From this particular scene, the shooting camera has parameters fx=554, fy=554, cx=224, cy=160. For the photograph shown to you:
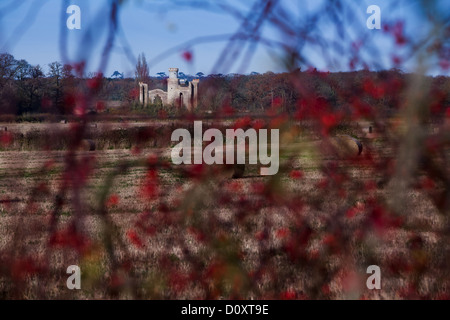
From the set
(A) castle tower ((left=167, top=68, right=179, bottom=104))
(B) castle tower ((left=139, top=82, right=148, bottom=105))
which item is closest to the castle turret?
(A) castle tower ((left=167, top=68, right=179, bottom=104))

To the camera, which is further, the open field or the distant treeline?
the open field

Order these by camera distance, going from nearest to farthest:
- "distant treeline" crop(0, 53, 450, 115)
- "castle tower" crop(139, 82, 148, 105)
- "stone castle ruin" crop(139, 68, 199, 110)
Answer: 1. "distant treeline" crop(0, 53, 450, 115)
2. "stone castle ruin" crop(139, 68, 199, 110)
3. "castle tower" crop(139, 82, 148, 105)

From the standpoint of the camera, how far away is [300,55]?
296 centimetres

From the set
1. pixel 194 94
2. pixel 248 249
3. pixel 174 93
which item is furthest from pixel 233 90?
pixel 248 249

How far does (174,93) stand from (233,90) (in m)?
0.54

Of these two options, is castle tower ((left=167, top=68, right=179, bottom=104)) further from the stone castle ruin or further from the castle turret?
the castle turret

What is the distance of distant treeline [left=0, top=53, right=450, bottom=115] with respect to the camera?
292 cm

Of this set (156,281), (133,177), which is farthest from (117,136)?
(156,281)

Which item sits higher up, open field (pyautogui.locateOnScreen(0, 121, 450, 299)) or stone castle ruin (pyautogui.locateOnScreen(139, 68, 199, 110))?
stone castle ruin (pyautogui.locateOnScreen(139, 68, 199, 110))

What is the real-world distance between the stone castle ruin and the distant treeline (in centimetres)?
9

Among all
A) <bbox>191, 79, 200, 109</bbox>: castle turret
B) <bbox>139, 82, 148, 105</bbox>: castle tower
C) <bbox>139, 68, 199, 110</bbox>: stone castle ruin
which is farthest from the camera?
<bbox>139, 82, 148, 105</bbox>: castle tower

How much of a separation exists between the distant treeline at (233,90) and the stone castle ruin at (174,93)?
9cm
